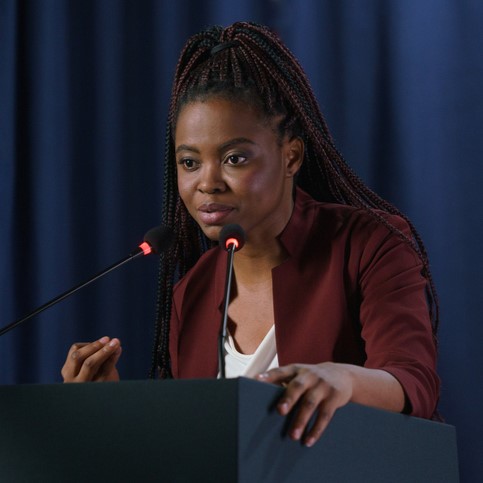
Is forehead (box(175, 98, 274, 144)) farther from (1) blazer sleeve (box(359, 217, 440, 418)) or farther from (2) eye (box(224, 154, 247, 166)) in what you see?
(1) blazer sleeve (box(359, 217, 440, 418))

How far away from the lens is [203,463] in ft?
2.77

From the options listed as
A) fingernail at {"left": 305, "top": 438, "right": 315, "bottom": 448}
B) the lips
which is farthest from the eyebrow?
fingernail at {"left": 305, "top": 438, "right": 315, "bottom": 448}

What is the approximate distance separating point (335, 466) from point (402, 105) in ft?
4.20

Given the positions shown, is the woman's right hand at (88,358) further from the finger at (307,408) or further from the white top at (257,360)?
the finger at (307,408)

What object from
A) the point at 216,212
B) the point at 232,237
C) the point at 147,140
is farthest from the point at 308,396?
the point at 147,140

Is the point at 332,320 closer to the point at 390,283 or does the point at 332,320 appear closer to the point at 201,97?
the point at 390,283

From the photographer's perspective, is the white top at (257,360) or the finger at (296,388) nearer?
the finger at (296,388)

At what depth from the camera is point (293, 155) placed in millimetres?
1744

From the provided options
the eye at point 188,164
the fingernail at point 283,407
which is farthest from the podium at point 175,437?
the eye at point 188,164

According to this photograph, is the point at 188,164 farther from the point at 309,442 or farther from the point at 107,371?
the point at 309,442

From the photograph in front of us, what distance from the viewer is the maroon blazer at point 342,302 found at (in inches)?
57.1

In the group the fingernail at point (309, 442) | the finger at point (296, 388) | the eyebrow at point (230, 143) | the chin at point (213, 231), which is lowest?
the fingernail at point (309, 442)

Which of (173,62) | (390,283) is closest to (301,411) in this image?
(390,283)

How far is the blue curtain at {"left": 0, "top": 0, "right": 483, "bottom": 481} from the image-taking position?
1990 millimetres
